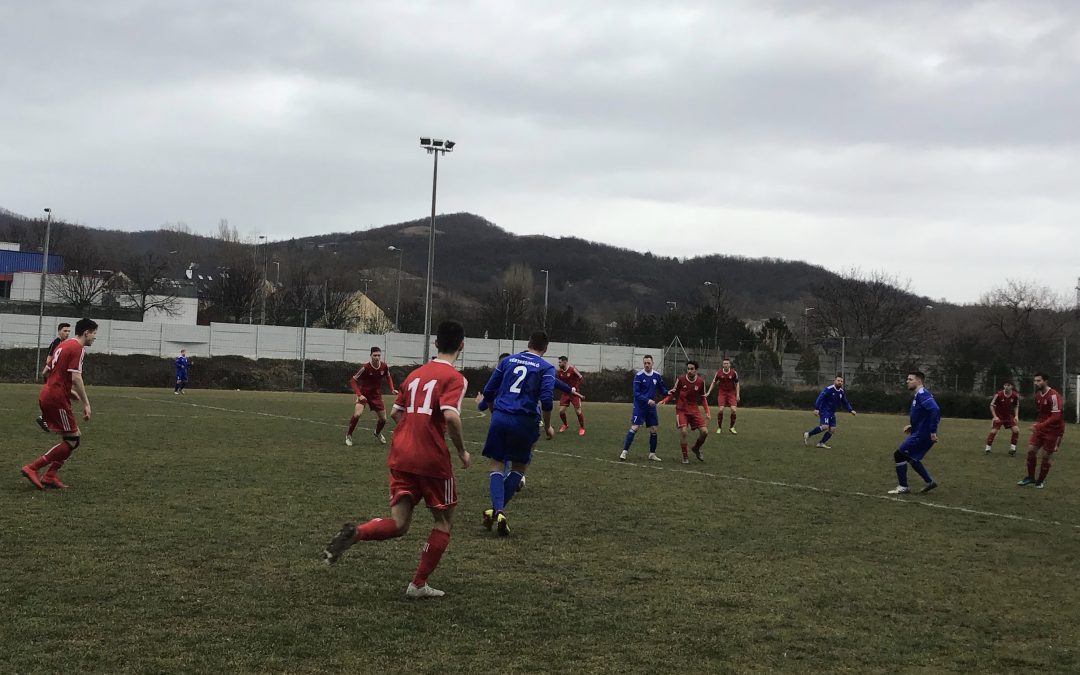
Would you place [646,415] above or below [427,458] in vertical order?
below

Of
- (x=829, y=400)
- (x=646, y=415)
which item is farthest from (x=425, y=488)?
(x=829, y=400)

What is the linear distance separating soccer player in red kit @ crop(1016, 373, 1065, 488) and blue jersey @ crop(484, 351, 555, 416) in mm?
9968

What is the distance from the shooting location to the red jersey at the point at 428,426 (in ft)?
21.7

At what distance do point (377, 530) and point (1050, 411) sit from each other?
13.8 metres

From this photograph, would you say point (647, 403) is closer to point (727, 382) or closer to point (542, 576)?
point (727, 382)

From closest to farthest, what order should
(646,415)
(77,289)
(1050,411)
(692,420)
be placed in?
(1050,411), (692,420), (646,415), (77,289)

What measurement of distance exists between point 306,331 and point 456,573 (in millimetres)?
49724

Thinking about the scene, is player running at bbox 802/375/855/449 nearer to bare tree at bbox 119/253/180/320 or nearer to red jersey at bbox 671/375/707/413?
red jersey at bbox 671/375/707/413

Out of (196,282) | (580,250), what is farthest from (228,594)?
(580,250)

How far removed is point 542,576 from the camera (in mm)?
7613

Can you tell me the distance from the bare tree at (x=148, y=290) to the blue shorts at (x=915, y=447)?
6233cm

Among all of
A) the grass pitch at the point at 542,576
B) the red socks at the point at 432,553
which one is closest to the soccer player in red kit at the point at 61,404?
the grass pitch at the point at 542,576

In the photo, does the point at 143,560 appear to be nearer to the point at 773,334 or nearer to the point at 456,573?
the point at 456,573

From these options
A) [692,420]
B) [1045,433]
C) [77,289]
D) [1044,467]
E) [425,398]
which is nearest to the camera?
[425,398]
